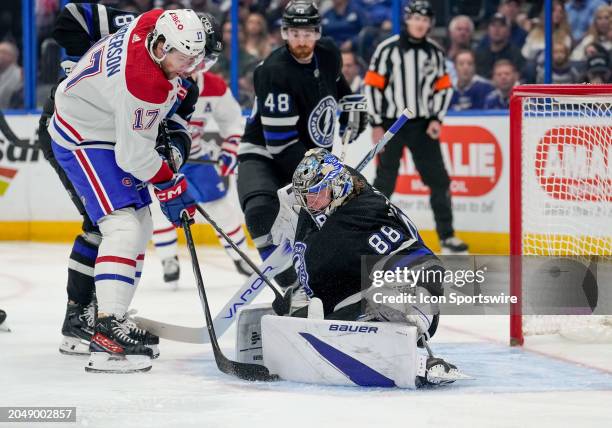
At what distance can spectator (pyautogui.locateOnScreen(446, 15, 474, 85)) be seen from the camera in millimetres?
6988

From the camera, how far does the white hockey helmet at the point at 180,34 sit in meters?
3.58

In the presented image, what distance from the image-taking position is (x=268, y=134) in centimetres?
448

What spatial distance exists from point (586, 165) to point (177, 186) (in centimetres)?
178

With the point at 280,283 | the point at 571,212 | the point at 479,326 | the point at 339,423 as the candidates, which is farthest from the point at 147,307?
the point at 339,423

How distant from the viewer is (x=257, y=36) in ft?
24.7

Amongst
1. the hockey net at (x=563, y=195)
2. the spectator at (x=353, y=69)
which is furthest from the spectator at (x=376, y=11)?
the hockey net at (x=563, y=195)

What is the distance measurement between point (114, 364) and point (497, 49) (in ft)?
12.7

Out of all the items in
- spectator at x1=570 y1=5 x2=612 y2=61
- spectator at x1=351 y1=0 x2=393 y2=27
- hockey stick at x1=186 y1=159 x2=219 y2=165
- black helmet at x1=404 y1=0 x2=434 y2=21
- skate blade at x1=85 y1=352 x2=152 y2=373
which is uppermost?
spectator at x1=351 y1=0 x2=393 y2=27

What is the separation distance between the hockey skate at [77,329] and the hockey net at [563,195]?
1.42 m

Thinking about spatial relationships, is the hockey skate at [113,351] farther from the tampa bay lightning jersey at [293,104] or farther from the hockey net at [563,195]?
the hockey net at [563,195]

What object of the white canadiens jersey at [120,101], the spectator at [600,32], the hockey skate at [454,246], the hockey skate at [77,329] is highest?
the spectator at [600,32]

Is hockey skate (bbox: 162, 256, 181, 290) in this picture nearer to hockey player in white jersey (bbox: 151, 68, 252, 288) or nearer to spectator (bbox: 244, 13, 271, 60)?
hockey player in white jersey (bbox: 151, 68, 252, 288)

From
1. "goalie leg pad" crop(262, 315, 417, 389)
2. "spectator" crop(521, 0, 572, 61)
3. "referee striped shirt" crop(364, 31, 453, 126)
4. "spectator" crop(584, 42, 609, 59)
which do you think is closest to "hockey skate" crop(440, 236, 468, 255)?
"referee striped shirt" crop(364, 31, 453, 126)

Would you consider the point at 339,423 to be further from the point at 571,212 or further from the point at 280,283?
the point at 571,212
